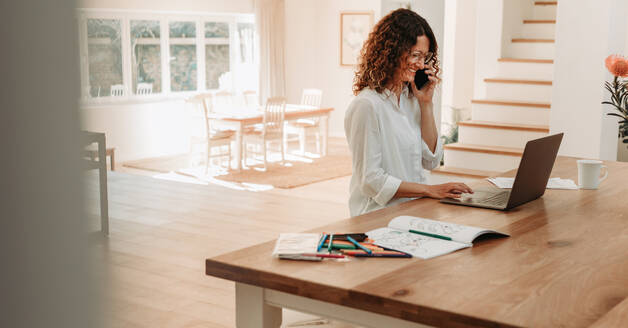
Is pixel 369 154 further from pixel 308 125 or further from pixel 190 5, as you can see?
pixel 190 5

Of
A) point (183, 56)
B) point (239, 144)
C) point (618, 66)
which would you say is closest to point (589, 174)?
point (618, 66)

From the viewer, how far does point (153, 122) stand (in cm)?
946

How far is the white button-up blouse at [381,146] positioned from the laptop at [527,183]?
0.84 feet

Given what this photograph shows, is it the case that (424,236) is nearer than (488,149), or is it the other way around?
(424,236)

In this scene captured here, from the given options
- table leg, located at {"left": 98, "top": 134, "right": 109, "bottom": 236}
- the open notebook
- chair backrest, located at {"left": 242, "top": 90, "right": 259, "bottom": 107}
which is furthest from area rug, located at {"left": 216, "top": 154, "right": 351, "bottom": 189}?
table leg, located at {"left": 98, "top": 134, "right": 109, "bottom": 236}

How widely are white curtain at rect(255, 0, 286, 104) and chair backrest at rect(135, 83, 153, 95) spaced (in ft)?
6.36

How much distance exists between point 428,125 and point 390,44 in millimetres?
404

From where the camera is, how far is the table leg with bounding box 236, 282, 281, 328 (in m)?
1.55

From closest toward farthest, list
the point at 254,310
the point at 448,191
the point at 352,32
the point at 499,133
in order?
the point at 254,310 → the point at 448,191 → the point at 499,133 → the point at 352,32

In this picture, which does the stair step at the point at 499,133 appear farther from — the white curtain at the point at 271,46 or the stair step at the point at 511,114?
the white curtain at the point at 271,46

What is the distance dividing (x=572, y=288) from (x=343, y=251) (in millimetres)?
535

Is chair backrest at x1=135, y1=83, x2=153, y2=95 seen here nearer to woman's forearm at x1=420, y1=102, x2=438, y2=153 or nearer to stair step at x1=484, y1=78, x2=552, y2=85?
stair step at x1=484, y1=78, x2=552, y2=85

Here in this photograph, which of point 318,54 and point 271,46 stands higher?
point 271,46

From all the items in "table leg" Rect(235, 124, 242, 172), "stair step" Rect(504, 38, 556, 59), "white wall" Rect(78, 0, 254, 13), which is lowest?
"table leg" Rect(235, 124, 242, 172)
